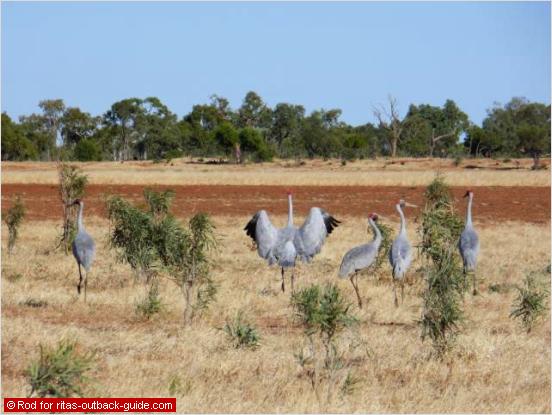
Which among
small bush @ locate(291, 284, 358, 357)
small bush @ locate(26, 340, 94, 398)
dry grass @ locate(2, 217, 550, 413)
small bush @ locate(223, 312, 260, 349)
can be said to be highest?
small bush @ locate(291, 284, 358, 357)

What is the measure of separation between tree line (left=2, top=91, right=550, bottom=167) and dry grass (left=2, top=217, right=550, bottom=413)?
58.4 metres

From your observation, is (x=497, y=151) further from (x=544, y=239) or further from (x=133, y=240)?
(x=133, y=240)

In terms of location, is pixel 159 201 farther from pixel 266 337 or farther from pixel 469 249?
pixel 266 337

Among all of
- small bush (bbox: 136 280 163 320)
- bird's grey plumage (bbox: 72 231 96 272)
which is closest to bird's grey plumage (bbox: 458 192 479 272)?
small bush (bbox: 136 280 163 320)

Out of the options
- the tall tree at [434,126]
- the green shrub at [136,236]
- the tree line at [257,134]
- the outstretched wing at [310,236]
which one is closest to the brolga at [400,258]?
the outstretched wing at [310,236]

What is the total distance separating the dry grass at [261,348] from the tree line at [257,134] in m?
58.4

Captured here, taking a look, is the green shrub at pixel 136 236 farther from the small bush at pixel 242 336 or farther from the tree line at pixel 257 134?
the tree line at pixel 257 134

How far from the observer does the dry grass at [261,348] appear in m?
8.25

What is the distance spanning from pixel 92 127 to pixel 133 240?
92.9 metres

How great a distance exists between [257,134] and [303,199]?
A: 4500cm

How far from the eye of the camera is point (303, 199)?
122 feet

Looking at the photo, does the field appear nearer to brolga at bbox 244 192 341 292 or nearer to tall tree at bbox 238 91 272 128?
brolga at bbox 244 192 341 292

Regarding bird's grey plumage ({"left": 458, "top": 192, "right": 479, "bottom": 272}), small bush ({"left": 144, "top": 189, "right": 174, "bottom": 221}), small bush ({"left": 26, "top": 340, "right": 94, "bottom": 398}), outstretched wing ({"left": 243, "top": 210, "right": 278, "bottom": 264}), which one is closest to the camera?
small bush ({"left": 26, "top": 340, "right": 94, "bottom": 398})

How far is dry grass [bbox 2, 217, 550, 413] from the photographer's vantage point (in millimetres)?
8250
